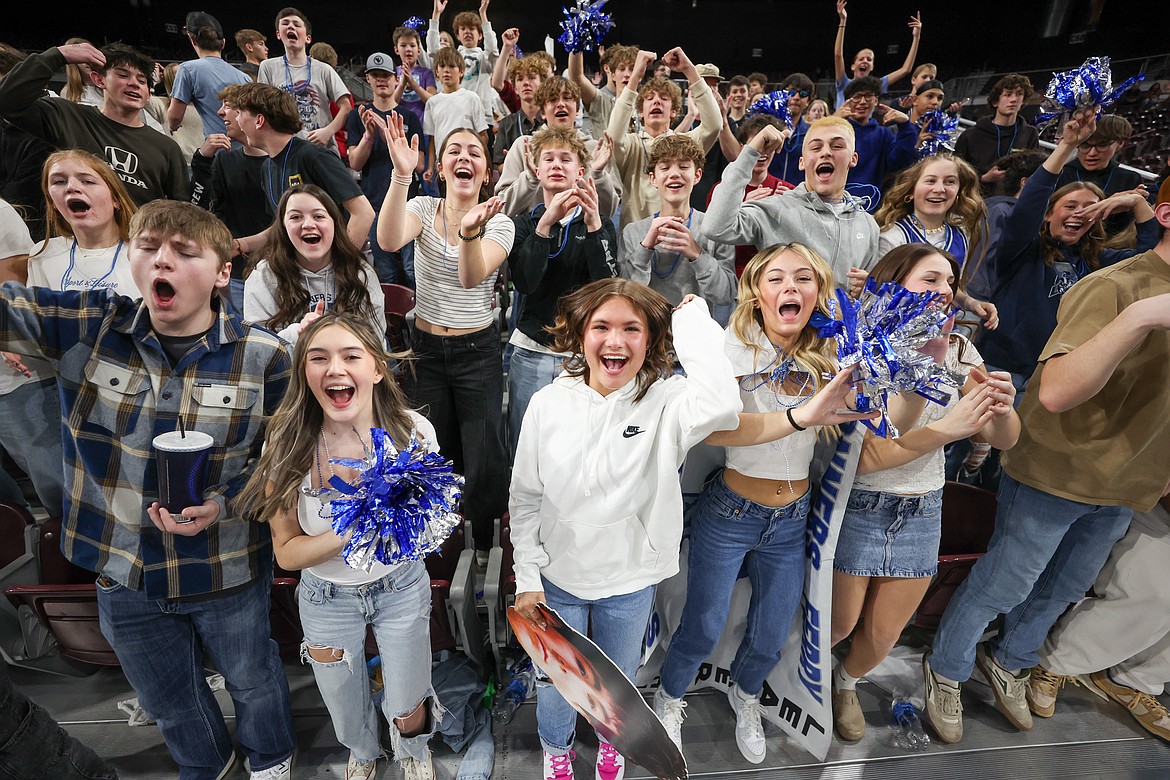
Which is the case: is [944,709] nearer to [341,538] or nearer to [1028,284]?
[1028,284]

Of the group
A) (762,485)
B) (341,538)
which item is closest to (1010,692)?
(762,485)

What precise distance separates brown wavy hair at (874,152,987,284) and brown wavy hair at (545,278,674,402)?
149cm

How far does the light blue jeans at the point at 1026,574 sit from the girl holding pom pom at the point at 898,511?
347 mm

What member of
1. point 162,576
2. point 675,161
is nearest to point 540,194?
point 675,161

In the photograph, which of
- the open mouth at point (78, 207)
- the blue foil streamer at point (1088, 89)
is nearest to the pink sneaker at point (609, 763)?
the open mouth at point (78, 207)

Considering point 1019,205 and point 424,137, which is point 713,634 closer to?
point 1019,205

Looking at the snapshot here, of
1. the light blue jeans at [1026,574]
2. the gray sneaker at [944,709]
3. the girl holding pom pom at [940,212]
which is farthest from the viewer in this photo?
the girl holding pom pom at [940,212]

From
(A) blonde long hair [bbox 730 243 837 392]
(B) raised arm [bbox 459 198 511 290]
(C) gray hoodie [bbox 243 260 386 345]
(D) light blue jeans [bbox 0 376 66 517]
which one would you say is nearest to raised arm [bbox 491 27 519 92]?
(B) raised arm [bbox 459 198 511 290]

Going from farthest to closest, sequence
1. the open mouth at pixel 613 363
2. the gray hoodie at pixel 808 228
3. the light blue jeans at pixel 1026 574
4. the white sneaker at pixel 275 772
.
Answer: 1. the gray hoodie at pixel 808 228
2. the light blue jeans at pixel 1026 574
3. the white sneaker at pixel 275 772
4. the open mouth at pixel 613 363

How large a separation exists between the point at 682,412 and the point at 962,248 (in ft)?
5.92

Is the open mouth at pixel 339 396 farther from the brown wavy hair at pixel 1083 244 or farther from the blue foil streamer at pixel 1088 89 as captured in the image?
the blue foil streamer at pixel 1088 89

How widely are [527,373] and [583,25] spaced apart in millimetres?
2531

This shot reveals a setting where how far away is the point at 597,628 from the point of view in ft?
5.75

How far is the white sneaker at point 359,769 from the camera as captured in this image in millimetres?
1864
